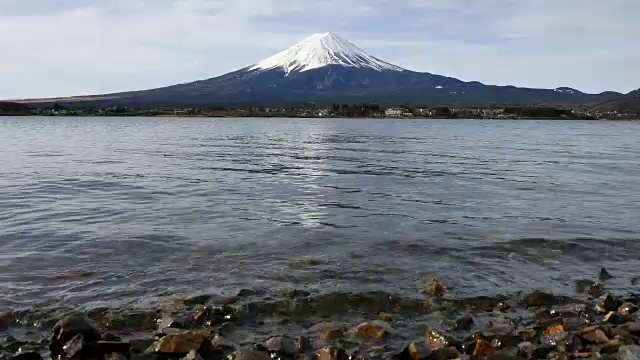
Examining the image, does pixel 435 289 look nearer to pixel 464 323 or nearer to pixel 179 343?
pixel 464 323

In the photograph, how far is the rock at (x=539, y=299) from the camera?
998 cm

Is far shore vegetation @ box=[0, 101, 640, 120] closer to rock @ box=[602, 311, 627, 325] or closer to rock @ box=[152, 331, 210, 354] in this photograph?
rock @ box=[602, 311, 627, 325]

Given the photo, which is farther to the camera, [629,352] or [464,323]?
[464,323]

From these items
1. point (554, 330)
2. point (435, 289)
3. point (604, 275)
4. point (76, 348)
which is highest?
point (76, 348)

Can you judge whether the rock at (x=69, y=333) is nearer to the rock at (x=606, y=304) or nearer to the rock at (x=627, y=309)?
the rock at (x=606, y=304)

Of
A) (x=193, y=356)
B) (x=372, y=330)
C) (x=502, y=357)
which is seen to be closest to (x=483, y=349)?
(x=502, y=357)

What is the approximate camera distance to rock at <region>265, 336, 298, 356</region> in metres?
7.67

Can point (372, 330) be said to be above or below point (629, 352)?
below

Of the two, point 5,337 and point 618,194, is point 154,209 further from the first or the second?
point 618,194

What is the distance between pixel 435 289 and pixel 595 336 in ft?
9.84

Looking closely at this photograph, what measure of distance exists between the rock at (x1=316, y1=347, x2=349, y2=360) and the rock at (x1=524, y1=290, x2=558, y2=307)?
13.2 ft

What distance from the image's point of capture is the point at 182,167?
33094 mm

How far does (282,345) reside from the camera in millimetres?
7746

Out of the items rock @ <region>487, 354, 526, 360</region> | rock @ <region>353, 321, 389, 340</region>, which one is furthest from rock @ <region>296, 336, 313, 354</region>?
rock @ <region>487, 354, 526, 360</region>
